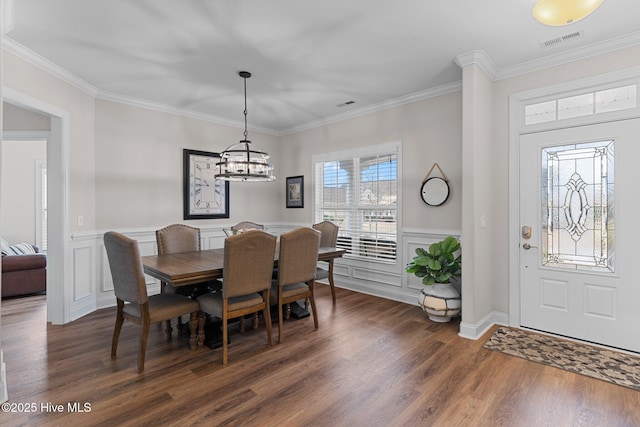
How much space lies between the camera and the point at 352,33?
268cm

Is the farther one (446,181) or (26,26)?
(446,181)

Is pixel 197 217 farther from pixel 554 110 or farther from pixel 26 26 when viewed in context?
pixel 554 110

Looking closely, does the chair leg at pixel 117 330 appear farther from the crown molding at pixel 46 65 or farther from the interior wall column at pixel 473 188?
the interior wall column at pixel 473 188

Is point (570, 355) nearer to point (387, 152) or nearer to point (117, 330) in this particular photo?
point (387, 152)

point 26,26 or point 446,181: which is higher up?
point 26,26

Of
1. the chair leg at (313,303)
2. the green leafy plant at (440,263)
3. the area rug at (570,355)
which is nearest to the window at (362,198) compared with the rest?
the green leafy plant at (440,263)

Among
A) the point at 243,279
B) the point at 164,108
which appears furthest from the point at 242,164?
the point at 164,108

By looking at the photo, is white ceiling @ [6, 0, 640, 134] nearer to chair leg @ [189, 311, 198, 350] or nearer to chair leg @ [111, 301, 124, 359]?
chair leg @ [111, 301, 124, 359]

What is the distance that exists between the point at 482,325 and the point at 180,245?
11.0 feet

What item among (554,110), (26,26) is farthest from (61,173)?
(554,110)

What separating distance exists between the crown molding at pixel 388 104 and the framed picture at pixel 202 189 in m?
1.65

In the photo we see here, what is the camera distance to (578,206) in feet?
9.78

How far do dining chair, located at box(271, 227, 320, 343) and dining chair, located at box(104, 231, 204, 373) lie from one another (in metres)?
0.74

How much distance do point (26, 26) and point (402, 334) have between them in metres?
4.14
